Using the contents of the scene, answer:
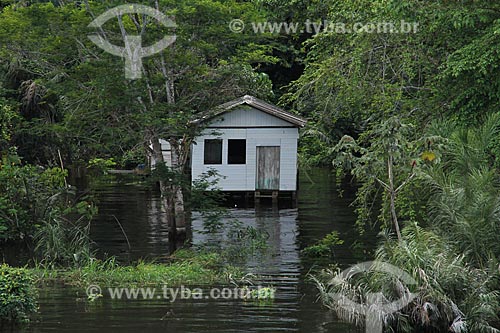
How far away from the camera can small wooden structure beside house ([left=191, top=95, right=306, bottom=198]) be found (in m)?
27.9

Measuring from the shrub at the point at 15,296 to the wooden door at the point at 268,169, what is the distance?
1661 cm

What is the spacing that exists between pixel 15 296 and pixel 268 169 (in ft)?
55.9

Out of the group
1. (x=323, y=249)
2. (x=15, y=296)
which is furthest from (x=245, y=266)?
(x=15, y=296)

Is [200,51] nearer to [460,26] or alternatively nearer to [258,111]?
[460,26]

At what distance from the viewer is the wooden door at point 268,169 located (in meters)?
28.0

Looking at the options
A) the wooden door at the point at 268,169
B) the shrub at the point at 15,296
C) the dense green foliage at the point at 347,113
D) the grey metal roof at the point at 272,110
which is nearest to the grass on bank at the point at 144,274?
the dense green foliage at the point at 347,113

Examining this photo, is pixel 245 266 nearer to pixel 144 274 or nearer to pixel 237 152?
pixel 144 274

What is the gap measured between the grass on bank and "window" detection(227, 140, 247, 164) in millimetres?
12259

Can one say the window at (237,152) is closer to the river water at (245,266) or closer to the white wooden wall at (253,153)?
the white wooden wall at (253,153)

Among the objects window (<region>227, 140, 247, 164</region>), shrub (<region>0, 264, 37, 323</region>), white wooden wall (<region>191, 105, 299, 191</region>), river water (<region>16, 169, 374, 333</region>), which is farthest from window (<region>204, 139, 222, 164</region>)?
shrub (<region>0, 264, 37, 323</region>)

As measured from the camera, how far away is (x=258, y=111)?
2755 centimetres

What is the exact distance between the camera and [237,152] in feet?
92.4

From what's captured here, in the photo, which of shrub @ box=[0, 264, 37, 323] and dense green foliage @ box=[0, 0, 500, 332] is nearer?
shrub @ box=[0, 264, 37, 323]

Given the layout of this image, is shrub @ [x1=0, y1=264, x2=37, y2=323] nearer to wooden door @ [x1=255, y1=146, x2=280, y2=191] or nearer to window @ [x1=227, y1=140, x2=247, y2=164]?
window @ [x1=227, y1=140, x2=247, y2=164]
